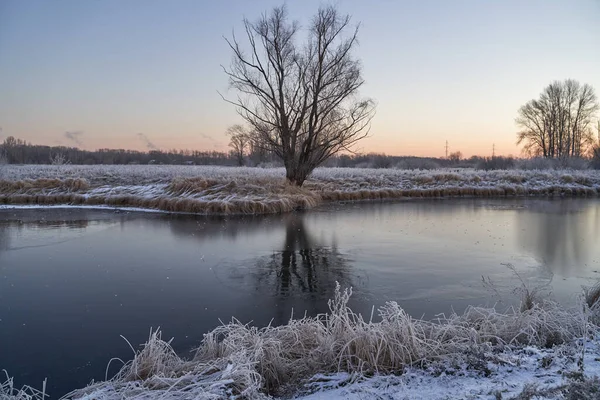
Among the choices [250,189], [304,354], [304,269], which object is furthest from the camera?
[250,189]

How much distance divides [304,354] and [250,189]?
1454 cm

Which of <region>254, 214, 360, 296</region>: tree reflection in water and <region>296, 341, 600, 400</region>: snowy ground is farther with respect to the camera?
<region>254, 214, 360, 296</region>: tree reflection in water

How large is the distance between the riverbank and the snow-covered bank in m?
12.5

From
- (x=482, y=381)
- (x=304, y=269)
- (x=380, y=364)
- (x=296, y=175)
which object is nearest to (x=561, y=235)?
(x=304, y=269)

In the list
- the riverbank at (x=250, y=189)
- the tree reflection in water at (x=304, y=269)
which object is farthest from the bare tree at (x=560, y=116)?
the tree reflection in water at (x=304, y=269)

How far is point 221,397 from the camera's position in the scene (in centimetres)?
279

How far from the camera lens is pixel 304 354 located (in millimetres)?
3654

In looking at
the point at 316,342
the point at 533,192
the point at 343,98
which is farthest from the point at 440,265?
the point at 533,192

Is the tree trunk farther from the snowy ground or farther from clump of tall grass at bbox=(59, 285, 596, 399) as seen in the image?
the snowy ground

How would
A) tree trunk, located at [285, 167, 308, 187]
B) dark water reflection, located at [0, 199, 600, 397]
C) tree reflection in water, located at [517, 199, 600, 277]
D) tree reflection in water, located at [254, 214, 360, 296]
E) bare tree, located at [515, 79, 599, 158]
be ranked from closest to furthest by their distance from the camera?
dark water reflection, located at [0, 199, 600, 397], tree reflection in water, located at [254, 214, 360, 296], tree reflection in water, located at [517, 199, 600, 277], tree trunk, located at [285, 167, 308, 187], bare tree, located at [515, 79, 599, 158]

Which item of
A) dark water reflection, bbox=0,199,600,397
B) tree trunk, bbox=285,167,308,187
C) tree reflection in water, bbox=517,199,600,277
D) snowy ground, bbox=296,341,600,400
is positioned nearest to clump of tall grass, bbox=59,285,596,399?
snowy ground, bbox=296,341,600,400

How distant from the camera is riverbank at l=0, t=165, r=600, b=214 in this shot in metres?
16.9

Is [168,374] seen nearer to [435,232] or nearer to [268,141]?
[435,232]

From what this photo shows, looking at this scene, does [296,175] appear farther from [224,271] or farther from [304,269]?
[224,271]
